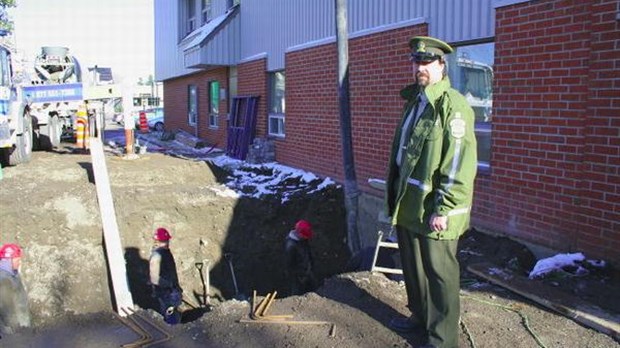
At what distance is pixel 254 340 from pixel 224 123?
12921mm

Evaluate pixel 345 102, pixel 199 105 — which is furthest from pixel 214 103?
pixel 345 102

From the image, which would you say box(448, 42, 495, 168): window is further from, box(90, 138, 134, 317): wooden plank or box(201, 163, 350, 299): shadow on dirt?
box(90, 138, 134, 317): wooden plank

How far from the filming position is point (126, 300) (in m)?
6.89

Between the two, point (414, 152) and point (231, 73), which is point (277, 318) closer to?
point (414, 152)

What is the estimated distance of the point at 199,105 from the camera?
19.4 meters

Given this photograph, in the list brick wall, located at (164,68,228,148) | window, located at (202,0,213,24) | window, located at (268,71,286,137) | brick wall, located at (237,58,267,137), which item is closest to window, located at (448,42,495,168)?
window, located at (268,71,286,137)

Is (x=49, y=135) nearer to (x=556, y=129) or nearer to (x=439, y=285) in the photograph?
(x=556, y=129)

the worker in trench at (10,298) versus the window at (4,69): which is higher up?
the window at (4,69)

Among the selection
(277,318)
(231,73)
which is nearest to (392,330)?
(277,318)

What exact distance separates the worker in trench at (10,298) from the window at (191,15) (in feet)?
53.2

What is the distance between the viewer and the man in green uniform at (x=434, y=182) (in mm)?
3482

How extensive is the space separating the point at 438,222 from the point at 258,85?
10962 mm

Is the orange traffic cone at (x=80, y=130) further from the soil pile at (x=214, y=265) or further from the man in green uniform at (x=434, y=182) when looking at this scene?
the man in green uniform at (x=434, y=182)

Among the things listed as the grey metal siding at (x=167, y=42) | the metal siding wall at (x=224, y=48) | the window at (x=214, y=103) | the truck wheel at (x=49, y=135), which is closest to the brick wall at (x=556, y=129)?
the metal siding wall at (x=224, y=48)
